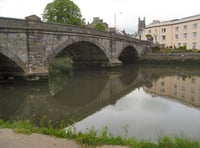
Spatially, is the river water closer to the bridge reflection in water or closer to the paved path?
the bridge reflection in water

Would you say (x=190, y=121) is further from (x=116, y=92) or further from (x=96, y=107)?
(x=116, y=92)

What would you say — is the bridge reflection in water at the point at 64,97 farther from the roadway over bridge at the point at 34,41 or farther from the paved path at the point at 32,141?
the paved path at the point at 32,141

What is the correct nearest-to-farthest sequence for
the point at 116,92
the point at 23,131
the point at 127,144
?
the point at 127,144, the point at 23,131, the point at 116,92

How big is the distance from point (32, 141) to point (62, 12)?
33902mm

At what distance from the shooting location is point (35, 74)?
622 inches

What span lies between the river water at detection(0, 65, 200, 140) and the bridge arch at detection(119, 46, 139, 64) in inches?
653

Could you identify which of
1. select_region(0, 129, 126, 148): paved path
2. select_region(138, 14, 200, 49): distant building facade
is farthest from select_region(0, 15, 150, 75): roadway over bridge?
select_region(138, 14, 200, 49): distant building facade

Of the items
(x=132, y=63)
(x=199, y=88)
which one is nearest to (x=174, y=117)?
(x=199, y=88)

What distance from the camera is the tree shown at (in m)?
36.6

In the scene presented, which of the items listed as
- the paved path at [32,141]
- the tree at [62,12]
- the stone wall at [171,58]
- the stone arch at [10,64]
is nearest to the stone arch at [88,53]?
the stone arch at [10,64]

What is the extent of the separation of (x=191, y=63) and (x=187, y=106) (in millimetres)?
20416

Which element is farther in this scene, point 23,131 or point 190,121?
point 190,121

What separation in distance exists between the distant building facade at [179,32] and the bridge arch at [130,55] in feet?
34.6

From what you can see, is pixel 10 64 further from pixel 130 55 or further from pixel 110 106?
pixel 130 55
